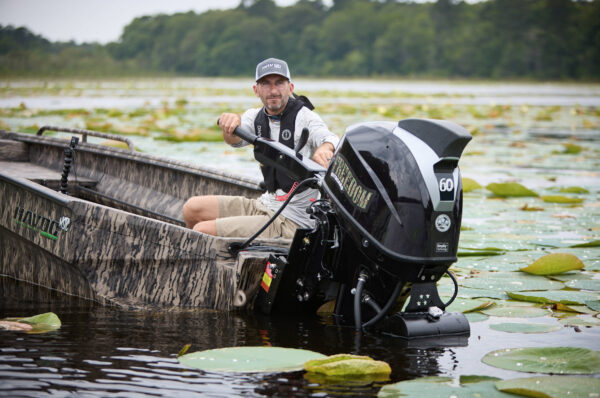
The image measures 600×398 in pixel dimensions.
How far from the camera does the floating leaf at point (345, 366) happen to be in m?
2.82

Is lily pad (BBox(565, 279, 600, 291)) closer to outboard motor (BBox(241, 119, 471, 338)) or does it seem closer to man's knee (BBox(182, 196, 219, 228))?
outboard motor (BBox(241, 119, 471, 338))

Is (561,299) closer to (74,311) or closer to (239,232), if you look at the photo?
(239,232)

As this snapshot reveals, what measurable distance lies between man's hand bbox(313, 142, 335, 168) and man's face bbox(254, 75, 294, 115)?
0.34 meters

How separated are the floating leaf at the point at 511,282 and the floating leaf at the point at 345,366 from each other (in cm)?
146

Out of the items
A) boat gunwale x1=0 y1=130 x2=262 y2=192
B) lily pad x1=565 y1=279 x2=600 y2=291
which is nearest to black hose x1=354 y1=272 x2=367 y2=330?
lily pad x1=565 y1=279 x2=600 y2=291

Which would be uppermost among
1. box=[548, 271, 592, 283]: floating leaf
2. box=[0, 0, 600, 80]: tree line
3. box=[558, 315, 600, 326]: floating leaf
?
box=[0, 0, 600, 80]: tree line

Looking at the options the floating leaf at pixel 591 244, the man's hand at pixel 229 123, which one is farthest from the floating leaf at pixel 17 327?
the floating leaf at pixel 591 244

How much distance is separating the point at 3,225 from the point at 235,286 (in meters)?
1.67

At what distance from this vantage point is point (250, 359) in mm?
2920

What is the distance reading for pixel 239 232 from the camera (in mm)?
3801

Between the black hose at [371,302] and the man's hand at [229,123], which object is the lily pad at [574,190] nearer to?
the man's hand at [229,123]

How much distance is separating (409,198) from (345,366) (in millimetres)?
626

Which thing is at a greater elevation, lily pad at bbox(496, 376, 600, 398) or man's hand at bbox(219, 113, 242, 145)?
man's hand at bbox(219, 113, 242, 145)

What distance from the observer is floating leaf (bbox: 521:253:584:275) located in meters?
4.31
